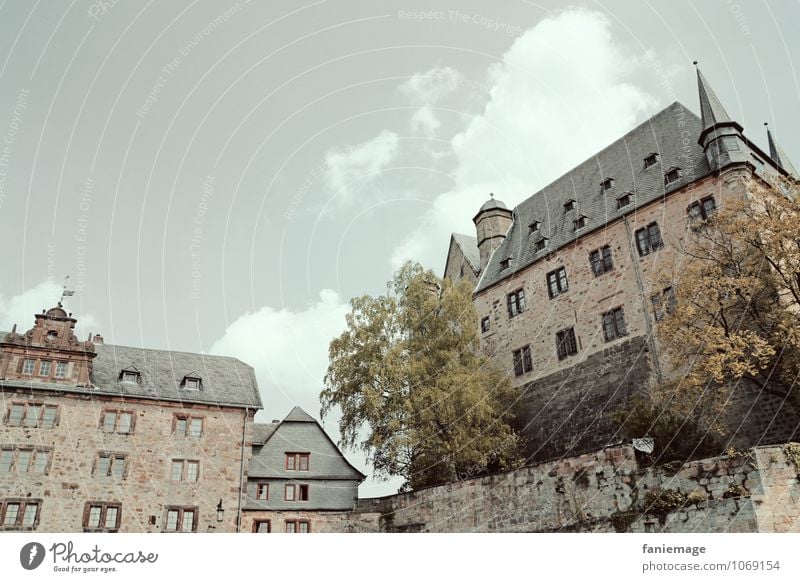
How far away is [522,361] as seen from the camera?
94.4 ft

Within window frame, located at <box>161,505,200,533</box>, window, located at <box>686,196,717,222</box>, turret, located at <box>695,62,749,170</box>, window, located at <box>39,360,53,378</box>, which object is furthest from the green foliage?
window, located at <box>39,360,53,378</box>

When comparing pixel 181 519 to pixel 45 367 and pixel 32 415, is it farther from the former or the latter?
pixel 45 367

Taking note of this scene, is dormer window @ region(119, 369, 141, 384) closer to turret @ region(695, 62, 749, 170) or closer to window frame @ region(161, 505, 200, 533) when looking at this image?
window frame @ region(161, 505, 200, 533)

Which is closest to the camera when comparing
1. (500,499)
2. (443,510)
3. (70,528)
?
(500,499)

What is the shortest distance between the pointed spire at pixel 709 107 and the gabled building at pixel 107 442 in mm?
22352

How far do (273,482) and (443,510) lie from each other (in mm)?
8675

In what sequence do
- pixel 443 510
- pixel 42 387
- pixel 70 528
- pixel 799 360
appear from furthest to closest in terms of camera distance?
pixel 42 387
pixel 70 528
pixel 443 510
pixel 799 360

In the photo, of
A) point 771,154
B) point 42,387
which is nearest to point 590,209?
point 771,154

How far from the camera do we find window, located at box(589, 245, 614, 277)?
1026 inches

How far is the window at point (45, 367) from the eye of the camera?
2569 cm

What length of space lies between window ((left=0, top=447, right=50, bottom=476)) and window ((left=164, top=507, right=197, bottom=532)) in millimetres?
4990

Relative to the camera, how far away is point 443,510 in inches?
863

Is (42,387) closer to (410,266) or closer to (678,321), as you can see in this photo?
(410,266)

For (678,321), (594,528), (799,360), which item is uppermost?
(678,321)
